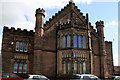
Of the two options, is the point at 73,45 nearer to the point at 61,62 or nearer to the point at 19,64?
the point at 61,62

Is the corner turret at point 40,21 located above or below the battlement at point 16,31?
above

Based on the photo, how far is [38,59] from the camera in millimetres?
24016

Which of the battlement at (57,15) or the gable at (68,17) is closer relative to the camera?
the battlement at (57,15)

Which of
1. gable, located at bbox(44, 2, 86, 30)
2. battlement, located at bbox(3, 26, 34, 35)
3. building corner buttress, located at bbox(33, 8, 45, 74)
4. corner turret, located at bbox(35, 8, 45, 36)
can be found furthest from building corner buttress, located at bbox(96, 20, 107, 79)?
battlement, located at bbox(3, 26, 34, 35)

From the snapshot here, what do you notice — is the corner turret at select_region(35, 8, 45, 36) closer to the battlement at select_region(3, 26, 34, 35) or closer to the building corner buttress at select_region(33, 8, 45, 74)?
the building corner buttress at select_region(33, 8, 45, 74)

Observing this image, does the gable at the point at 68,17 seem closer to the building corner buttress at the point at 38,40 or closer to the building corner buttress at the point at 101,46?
the building corner buttress at the point at 38,40

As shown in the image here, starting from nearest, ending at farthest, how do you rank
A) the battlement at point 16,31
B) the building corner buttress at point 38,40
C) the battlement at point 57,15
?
the building corner buttress at point 38,40 → the battlement at point 16,31 → the battlement at point 57,15

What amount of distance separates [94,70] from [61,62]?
23.3ft

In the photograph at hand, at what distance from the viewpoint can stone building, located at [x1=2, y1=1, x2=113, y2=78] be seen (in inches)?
946

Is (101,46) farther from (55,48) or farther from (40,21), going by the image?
(40,21)

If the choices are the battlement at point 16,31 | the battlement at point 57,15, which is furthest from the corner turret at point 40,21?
the battlement at point 16,31

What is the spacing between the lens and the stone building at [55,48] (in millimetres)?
24031

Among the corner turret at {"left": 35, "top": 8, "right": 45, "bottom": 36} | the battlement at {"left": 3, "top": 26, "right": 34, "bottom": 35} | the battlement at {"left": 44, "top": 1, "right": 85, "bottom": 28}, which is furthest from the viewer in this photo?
the battlement at {"left": 44, "top": 1, "right": 85, "bottom": 28}

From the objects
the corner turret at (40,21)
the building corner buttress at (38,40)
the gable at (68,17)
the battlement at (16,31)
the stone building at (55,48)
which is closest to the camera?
the building corner buttress at (38,40)
